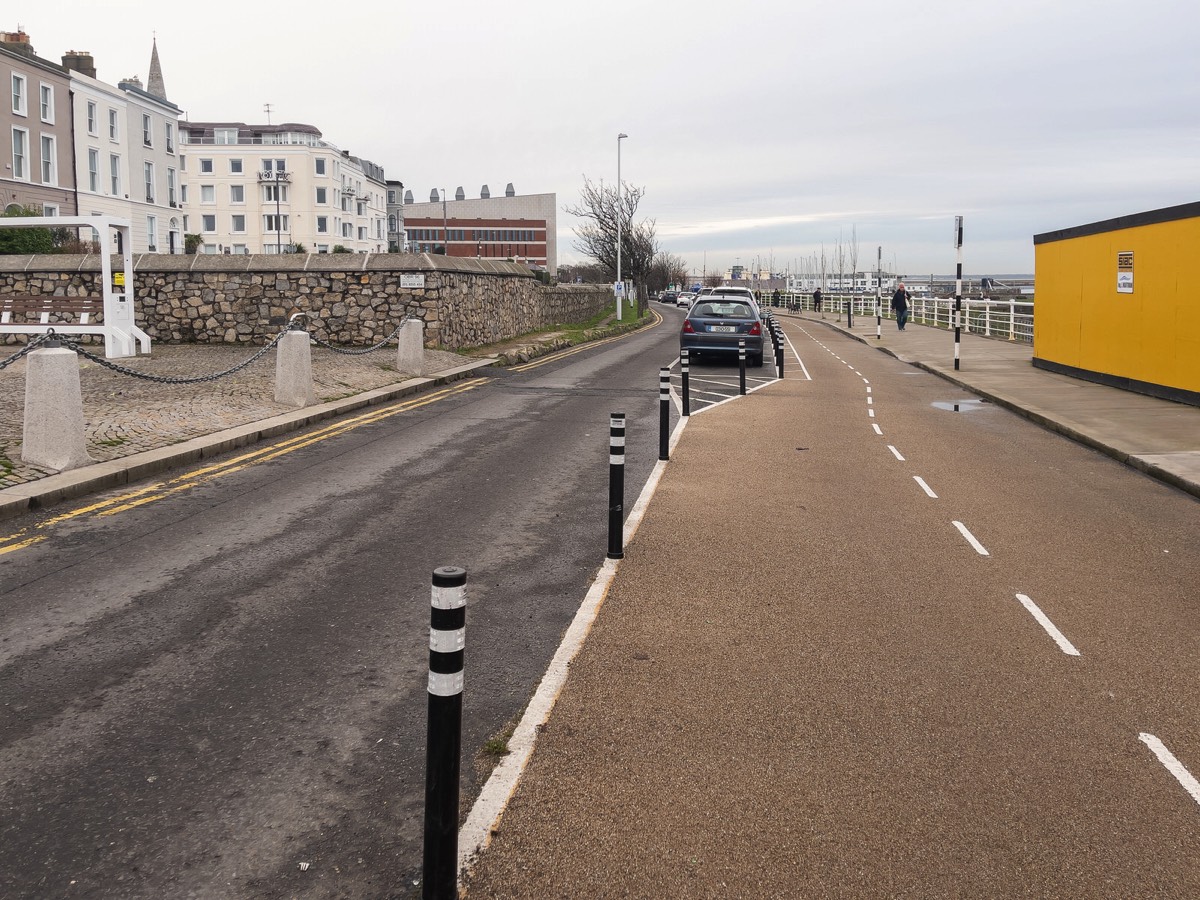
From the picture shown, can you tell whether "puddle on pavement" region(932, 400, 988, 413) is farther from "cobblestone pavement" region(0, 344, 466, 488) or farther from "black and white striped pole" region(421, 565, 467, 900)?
"black and white striped pole" region(421, 565, 467, 900)

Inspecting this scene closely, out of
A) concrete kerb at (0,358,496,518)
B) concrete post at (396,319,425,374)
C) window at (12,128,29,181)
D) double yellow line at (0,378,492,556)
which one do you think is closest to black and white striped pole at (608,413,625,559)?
double yellow line at (0,378,492,556)

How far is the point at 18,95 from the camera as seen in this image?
49.6 metres

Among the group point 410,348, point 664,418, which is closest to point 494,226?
point 410,348

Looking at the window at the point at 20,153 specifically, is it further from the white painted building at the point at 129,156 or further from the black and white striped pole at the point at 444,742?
the black and white striped pole at the point at 444,742

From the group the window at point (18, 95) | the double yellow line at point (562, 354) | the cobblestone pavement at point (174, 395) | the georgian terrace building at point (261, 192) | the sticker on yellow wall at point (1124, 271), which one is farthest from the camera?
the georgian terrace building at point (261, 192)

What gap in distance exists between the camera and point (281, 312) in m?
24.8

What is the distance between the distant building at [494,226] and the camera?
14125cm

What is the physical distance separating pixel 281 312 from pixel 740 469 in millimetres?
15911

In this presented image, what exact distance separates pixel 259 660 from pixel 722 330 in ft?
70.9

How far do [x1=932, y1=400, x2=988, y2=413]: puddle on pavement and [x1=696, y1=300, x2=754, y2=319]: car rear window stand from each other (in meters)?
7.99

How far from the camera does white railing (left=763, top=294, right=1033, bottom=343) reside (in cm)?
3575

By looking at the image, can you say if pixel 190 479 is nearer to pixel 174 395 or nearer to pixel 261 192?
pixel 174 395

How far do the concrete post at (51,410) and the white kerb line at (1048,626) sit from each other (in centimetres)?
841

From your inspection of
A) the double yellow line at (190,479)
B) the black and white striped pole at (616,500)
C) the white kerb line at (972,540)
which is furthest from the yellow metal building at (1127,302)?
the black and white striped pole at (616,500)
